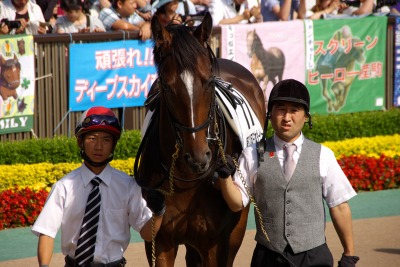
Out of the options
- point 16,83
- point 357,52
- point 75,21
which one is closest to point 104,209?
point 16,83

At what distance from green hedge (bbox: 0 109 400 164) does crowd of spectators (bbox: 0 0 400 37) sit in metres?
1.36

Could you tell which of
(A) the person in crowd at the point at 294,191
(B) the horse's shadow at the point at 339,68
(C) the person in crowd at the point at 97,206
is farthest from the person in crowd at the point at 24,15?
(A) the person in crowd at the point at 294,191

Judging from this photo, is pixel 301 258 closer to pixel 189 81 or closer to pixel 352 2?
pixel 189 81

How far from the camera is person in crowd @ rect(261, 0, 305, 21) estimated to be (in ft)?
40.0

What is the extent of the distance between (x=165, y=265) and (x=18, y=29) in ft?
17.5

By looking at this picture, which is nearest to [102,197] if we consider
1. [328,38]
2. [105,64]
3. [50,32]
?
[105,64]

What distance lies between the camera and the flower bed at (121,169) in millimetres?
8250

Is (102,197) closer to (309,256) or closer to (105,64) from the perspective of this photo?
(309,256)

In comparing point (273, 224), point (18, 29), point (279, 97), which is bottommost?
point (273, 224)

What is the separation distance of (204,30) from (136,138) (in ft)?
16.7

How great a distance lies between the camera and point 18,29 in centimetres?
966

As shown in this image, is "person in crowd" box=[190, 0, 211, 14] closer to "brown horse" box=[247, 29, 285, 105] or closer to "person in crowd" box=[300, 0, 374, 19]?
"brown horse" box=[247, 29, 285, 105]

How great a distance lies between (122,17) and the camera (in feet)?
34.7

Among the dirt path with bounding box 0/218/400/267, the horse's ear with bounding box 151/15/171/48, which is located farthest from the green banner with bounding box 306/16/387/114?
the horse's ear with bounding box 151/15/171/48
